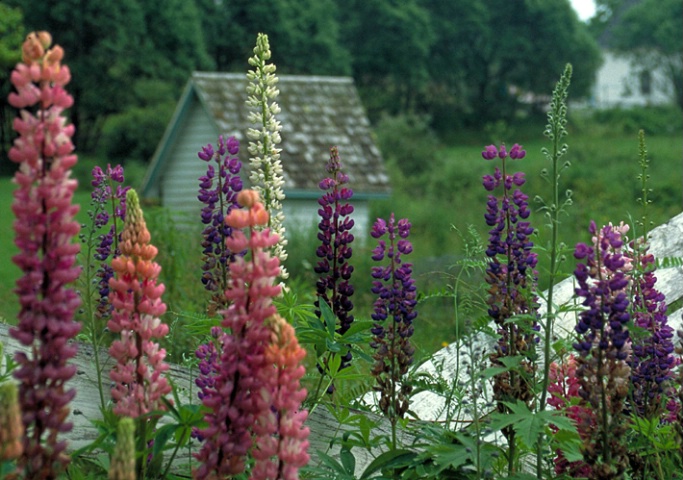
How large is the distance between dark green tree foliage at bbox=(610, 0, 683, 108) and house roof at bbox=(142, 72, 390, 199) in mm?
52367

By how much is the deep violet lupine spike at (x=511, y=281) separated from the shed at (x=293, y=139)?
39.8 ft

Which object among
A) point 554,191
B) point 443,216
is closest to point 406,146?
point 443,216

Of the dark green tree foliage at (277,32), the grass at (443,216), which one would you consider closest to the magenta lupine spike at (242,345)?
the grass at (443,216)

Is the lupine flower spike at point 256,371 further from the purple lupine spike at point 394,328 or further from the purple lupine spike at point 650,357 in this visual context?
the purple lupine spike at point 650,357

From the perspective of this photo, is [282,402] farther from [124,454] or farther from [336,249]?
[336,249]

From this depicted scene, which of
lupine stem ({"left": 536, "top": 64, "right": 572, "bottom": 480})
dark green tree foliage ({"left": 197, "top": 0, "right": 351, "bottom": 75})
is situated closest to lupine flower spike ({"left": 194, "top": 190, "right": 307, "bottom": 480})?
lupine stem ({"left": 536, "top": 64, "right": 572, "bottom": 480})

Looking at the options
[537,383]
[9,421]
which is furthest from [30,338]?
[537,383]

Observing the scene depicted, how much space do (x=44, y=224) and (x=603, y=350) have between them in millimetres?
1356

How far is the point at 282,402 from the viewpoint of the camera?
1.85m

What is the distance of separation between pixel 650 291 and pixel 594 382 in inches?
30.4

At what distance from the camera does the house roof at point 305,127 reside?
15.8 m

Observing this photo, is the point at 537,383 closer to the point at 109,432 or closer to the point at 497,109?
the point at 109,432

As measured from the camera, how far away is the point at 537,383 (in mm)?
2748

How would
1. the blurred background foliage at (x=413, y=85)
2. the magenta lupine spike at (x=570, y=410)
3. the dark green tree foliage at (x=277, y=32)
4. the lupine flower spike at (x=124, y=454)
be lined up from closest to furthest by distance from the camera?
the lupine flower spike at (x=124, y=454) < the magenta lupine spike at (x=570, y=410) < the blurred background foliage at (x=413, y=85) < the dark green tree foliage at (x=277, y=32)
